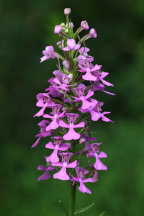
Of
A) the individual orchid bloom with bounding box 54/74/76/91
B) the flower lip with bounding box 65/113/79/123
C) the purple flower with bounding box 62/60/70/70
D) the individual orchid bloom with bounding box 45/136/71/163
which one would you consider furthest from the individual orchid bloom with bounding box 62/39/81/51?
the individual orchid bloom with bounding box 45/136/71/163

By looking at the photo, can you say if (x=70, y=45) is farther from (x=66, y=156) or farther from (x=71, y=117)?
(x=66, y=156)

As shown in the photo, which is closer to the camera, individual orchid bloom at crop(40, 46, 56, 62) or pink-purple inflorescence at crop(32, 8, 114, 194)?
pink-purple inflorescence at crop(32, 8, 114, 194)


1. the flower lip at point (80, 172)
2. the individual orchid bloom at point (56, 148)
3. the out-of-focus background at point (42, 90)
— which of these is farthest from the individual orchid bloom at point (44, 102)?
the out-of-focus background at point (42, 90)

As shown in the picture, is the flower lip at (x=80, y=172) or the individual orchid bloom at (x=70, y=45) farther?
the flower lip at (x=80, y=172)

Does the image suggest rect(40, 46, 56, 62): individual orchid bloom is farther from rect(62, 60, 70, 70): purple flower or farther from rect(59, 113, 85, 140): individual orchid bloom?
rect(59, 113, 85, 140): individual orchid bloom

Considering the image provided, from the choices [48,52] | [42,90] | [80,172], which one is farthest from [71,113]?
[42,90]

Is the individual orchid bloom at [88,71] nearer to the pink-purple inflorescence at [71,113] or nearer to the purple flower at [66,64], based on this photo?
the pink-purple inflorescence at [71,113]

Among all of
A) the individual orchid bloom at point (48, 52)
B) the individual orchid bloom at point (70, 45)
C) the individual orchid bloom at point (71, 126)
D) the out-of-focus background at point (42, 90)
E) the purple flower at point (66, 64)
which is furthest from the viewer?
the out-of-focus background at point (42, 90)
